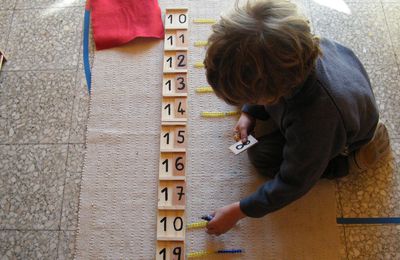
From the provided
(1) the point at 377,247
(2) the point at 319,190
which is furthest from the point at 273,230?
(1) the point at 377,247

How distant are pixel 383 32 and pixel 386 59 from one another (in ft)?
0.41

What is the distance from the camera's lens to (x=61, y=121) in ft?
4.10

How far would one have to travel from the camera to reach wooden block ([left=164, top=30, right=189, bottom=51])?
1340 mm

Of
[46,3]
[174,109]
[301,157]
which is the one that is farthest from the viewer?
[46,3]

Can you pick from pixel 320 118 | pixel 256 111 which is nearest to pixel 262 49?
pixel 320 118

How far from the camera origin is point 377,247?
103cm

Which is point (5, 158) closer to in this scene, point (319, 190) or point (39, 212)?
point (39, 212)

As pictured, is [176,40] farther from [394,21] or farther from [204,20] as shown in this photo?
[394,21]

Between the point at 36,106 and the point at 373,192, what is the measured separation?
1.13 meters

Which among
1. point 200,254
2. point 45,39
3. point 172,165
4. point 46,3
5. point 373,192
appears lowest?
point 200,254

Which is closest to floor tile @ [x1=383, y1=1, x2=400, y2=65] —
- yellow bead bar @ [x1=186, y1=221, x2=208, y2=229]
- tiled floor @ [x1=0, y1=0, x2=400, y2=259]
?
tiled floor @ [x1=0, y1=0, x2=400, y2=259]

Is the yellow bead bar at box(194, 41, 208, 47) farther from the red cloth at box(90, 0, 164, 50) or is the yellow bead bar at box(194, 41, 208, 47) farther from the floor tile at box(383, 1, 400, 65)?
the floor tile at box(383, 1, 400, 65)

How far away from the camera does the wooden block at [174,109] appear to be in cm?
122

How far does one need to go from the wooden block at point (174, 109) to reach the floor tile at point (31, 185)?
1.14ft
